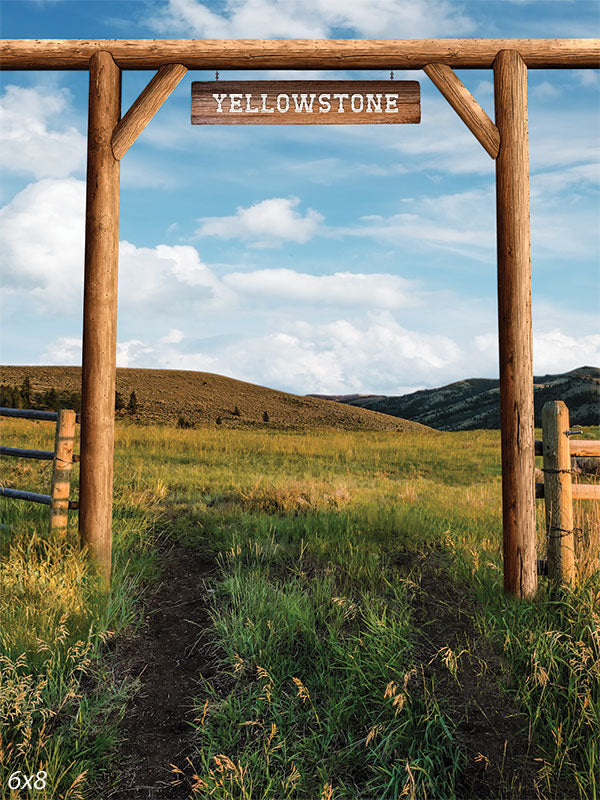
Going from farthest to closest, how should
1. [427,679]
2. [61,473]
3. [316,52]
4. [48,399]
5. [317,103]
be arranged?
[48,399], [61,473], [317,103], [316,52], [427,679]

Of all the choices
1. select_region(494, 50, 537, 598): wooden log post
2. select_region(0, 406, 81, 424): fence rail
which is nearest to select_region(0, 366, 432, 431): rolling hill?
select_region(0, 406, 81, 424): fence rail

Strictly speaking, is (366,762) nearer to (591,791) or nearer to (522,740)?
(522,740)

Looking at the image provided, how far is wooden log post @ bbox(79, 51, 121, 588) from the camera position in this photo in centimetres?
576

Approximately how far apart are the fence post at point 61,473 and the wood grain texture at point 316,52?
12.1ft

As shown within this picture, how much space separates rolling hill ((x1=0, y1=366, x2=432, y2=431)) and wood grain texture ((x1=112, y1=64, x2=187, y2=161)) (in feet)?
100

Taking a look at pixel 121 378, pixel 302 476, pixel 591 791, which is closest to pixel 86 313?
pixel 591 791

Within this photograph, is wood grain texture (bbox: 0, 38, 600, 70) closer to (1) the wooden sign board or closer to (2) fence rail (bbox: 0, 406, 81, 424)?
(1) the wooden sign board

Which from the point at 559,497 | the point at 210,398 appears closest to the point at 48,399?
the point at 210,398

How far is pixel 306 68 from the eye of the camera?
19.0ft

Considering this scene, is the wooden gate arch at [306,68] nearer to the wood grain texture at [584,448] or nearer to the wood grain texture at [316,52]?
the wood grain texture at [316,52]

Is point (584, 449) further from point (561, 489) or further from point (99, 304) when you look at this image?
point (99, 304)

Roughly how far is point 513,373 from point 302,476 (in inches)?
276

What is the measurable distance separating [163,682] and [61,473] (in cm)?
296

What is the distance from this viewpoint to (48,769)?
3438 mm
